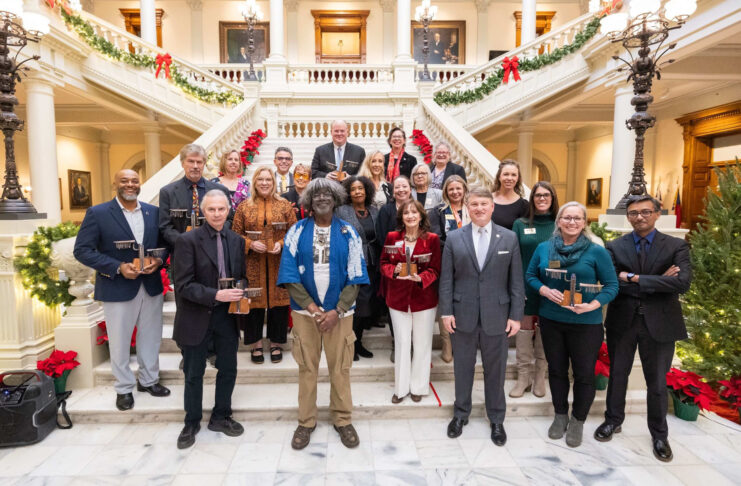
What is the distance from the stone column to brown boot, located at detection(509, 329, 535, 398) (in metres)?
17.7

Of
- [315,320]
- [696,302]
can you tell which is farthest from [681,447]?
[315,320]

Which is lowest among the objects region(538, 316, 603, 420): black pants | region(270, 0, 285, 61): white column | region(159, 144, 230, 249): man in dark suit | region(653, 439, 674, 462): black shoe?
region(653, 439, 674, 462): black shoe

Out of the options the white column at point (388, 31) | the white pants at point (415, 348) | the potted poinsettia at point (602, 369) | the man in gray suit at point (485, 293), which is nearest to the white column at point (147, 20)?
the white column at point (388, 31)

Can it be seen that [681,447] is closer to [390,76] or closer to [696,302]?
[696,302]

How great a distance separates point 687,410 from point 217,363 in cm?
416

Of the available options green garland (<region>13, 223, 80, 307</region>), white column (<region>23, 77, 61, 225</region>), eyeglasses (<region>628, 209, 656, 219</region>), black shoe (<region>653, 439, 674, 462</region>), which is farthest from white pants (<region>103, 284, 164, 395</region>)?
white column (<region>23, 77, 61, 225</region>)

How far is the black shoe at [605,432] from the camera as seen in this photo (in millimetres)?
3354

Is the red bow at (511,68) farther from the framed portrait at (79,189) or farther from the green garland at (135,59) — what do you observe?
the framed portrait at (79,189)

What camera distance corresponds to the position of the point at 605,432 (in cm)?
336

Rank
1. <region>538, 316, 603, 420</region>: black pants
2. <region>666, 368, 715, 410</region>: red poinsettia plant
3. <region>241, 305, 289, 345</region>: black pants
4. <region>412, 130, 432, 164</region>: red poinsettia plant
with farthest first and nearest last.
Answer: <region>412, 130, 432, 164</region>: red poinsettia plant
<region>241, 305, 289, 345</region>: black pants
<region>666, 368, 715, 410</region>: red poinsettia plant
<region>538, 316, 603, 420</region>: black pants

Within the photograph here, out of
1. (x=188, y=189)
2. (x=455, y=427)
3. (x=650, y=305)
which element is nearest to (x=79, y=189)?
(x=188, y=189)

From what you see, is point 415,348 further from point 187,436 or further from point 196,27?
point 196,27

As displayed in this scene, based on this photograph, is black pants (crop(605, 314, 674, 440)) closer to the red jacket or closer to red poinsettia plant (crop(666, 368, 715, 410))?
red poinsettia plant (crop(666, 368, 715, 410))

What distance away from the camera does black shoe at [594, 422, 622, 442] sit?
3.35 m
